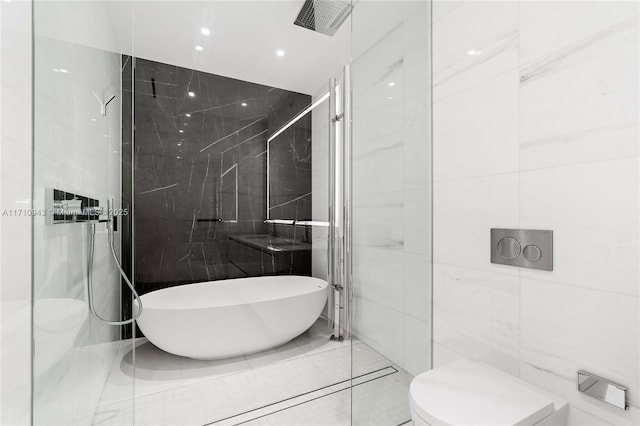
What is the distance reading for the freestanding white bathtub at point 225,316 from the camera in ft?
6.54

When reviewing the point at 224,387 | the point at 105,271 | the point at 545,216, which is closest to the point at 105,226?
the point at 105,271

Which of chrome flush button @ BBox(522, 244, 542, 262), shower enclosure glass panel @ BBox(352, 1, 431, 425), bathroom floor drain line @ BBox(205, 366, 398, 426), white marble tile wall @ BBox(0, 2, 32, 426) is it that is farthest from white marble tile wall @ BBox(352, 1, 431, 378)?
white marble tile wall @ BBox(0, 2, 32, 426)

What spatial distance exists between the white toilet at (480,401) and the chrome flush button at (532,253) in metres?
0.51

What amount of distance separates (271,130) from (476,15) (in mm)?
1388

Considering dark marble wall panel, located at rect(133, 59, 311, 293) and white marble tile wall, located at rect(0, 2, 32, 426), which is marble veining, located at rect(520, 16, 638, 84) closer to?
dark marble wall panel, located at rect(133, 59, 311, 293)

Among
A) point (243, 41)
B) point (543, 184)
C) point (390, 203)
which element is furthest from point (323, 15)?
point (543, 184)

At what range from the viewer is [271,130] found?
2.27 meters

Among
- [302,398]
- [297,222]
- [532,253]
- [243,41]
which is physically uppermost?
[243,41]

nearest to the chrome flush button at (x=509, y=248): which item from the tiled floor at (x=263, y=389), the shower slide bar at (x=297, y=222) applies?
the tiled floor at (x=263, y=389)

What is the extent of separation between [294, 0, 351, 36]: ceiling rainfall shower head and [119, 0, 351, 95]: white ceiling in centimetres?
4

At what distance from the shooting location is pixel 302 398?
6.36 feet

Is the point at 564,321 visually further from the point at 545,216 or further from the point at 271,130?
the point at 271,130

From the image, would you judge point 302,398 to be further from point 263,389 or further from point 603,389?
point 603,389

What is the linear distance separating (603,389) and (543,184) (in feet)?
2.54
